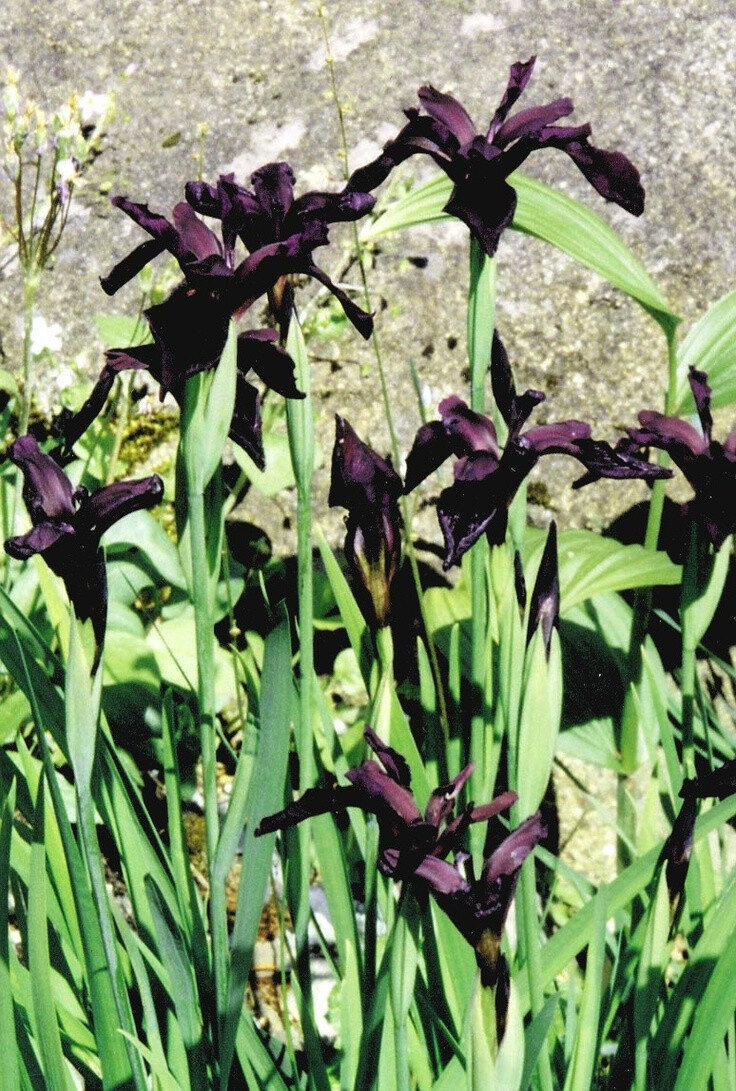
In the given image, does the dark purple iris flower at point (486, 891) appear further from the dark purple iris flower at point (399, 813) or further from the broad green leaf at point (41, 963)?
the broad green leaf at point (41, 963)

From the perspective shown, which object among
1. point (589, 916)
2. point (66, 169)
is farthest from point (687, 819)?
point (66, 169)

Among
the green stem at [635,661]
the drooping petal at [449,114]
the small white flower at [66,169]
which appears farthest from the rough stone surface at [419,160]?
the drooping petal at [449,114]

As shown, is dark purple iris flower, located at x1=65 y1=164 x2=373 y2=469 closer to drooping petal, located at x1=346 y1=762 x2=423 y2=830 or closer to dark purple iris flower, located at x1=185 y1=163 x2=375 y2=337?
dark purple iris flower, located at x1=185 y1=163 x2=375 y2=337

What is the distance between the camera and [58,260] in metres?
1.80

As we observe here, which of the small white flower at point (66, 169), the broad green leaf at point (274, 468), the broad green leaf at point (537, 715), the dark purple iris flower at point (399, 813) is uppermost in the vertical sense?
the small white flower at point (66, 169)

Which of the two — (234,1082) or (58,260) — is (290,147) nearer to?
(58,260)

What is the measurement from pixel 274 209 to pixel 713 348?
673 mm

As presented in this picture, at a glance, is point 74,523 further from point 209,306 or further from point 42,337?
point 42,337

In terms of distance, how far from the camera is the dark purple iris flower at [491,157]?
823mm

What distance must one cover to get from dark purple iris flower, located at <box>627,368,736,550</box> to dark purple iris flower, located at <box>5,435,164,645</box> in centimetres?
40

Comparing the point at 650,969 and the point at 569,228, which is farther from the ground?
the point at 569,228

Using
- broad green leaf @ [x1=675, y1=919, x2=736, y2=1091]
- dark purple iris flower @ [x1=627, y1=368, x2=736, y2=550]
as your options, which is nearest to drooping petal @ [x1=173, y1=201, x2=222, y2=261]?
dark purple iris flower @ [x1=627, y1=368, x2=736, y2=550]

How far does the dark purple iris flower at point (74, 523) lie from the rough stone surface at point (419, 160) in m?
0.93

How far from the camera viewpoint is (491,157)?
828 mm
